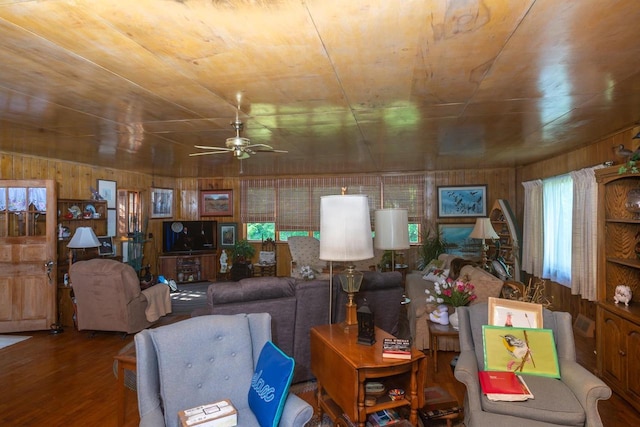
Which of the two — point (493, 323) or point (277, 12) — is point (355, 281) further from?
point (277, 12)

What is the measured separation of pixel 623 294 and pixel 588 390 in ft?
5.44

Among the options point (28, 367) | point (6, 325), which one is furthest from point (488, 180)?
point (6, 325)

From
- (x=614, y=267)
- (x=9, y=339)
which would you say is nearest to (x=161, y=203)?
(x=9, y=339)

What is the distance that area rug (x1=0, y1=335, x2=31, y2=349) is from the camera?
4484mm

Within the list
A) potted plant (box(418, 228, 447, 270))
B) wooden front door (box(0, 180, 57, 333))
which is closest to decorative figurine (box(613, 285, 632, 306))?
potted plant (box(418, 228, 447, 270))

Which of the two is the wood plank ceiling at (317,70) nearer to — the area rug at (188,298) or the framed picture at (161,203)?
the area rug at (188,298)

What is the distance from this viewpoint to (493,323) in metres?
2.73

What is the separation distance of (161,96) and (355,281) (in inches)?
77.6

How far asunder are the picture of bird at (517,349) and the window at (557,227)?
3.23m

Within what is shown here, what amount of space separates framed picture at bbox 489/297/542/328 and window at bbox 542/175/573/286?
302cm

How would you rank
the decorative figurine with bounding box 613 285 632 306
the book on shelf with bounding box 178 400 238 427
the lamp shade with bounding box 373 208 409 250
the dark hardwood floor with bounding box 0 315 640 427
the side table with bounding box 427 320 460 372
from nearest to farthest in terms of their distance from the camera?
the book on shelf with bounding box 178 400 238 427 < the dark hardwood floor with bounding box 0 315 640 427 < the decorative figurine with bounding box 613 285 632 306 < the side table with bounding box 427 320 460 372 < the lamp shade with bounding box 373 208 409 250

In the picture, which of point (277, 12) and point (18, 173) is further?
point (18, 173)

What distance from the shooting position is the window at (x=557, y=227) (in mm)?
5203

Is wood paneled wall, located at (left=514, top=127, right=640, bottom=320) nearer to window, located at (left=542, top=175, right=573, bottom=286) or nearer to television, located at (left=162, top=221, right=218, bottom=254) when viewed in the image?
window, located at (left=542, top=175, right=573, bottom=286)
